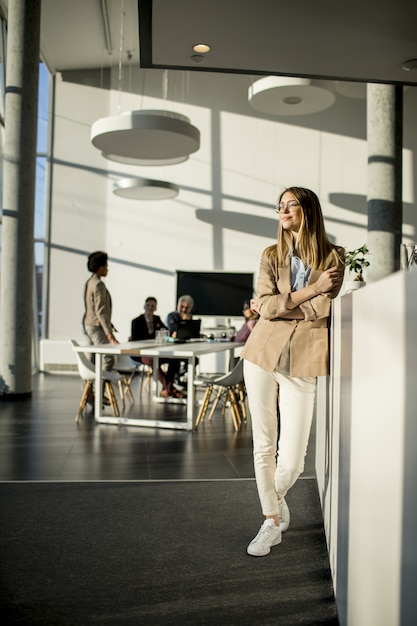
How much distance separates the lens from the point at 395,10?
5.12 m

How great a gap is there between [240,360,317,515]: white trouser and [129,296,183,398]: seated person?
5752 mm

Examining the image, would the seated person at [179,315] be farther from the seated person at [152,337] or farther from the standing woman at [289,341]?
the standing woman at [289,341]

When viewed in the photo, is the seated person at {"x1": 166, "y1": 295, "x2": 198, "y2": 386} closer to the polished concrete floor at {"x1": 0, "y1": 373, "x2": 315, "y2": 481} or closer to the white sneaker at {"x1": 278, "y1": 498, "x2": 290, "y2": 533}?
the polished concrete floor at {"x1": 0, "y1": 373, "x2": 315, "y2": 481}

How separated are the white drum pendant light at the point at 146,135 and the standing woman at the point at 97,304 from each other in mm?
1806

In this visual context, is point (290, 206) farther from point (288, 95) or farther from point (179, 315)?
point (288, 95)

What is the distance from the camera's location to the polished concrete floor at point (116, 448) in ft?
16.8

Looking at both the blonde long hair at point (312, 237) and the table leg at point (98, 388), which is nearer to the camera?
the blonde long hair at point (312, 237)

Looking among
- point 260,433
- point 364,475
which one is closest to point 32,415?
point 260,433

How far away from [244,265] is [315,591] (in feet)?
36.7

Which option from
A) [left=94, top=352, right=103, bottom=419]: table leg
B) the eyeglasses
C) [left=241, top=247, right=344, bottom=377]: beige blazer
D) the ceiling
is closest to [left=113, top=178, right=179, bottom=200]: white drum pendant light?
[left=94, top=352, right=103, bottom=419]: table leg

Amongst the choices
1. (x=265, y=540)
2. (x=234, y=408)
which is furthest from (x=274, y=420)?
(x=234, y=408)

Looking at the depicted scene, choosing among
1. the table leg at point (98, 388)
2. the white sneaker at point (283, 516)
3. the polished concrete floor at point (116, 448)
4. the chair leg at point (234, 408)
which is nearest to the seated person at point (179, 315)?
the polished concrete floor at point (116, 448)

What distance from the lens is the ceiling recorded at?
16.4ft

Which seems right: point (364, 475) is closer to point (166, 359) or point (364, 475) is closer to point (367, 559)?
point (367, 559)
